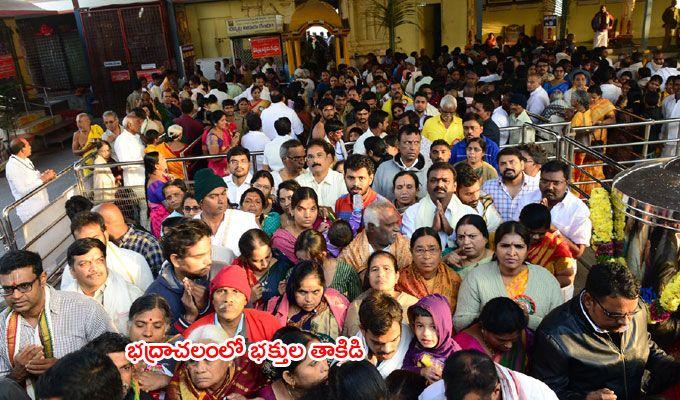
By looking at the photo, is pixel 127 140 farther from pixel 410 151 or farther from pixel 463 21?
pixel 463 21

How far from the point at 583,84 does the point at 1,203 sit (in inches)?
407

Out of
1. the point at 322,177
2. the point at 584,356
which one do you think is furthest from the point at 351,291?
the point at 322,177

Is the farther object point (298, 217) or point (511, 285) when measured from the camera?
point (298, 217)

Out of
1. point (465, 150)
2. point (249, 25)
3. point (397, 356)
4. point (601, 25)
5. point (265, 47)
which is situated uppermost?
point (249, 25)

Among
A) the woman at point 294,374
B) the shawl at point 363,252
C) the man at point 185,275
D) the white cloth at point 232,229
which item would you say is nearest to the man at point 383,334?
the woman at point 294,374

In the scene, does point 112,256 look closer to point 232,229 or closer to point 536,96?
point 232,229

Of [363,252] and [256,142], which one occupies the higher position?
[256,142]

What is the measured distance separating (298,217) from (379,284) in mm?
1167

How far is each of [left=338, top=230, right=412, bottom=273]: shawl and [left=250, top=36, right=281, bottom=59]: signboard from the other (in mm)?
11765

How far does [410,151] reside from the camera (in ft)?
17.9

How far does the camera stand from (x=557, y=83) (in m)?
9.82

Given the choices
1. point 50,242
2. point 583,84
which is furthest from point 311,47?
point 50,242

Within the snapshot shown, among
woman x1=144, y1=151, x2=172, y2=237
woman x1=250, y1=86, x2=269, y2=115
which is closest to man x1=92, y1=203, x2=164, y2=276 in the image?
woman x1=144, y1=151, x2=172, y2=237

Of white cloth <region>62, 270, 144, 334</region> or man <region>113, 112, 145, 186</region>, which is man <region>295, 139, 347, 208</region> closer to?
white cloth <region>62, 270, 144, 334</region>
